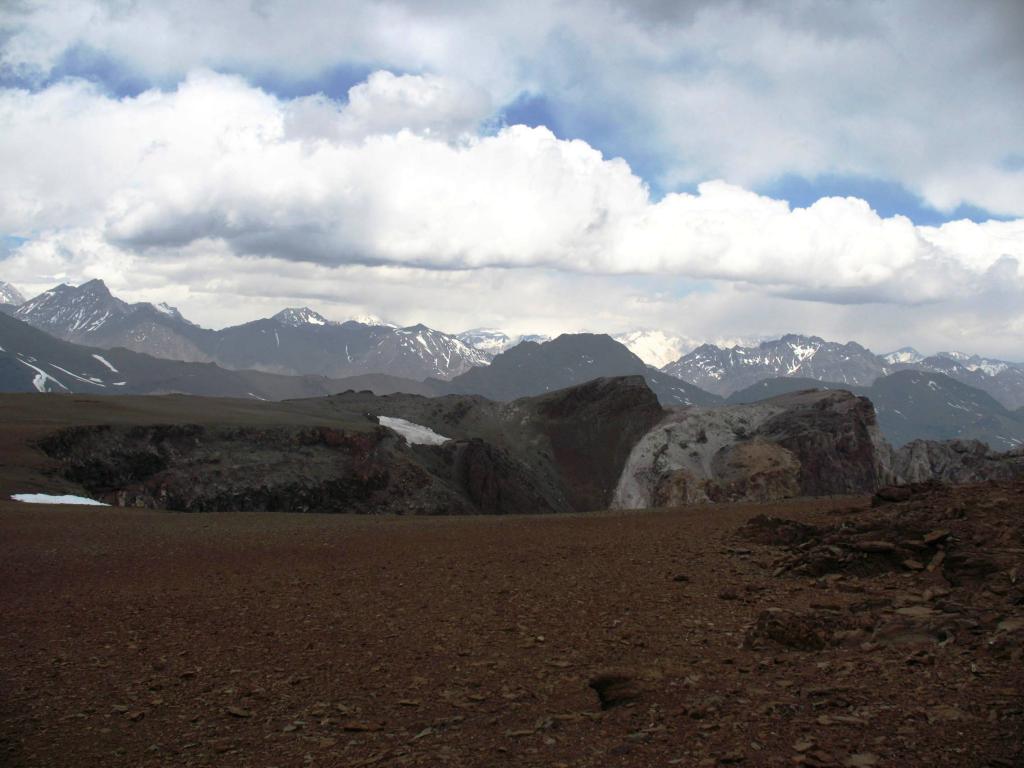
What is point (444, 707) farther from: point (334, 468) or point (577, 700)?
point (334, 468)

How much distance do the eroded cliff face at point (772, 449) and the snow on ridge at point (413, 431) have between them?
76.7 feet

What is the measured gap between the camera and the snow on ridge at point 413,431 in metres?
89.7

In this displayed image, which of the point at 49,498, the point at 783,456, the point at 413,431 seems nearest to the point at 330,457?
the point at 413,431

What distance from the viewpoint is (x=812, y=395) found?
81812 millimetres

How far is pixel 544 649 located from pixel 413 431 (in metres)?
83.0

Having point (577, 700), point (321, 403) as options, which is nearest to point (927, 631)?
point (577, 700)

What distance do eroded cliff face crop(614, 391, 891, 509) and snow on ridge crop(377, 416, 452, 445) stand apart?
23375 millimetres

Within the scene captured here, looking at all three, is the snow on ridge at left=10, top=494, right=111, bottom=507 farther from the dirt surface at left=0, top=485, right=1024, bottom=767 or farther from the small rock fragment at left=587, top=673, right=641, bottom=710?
the small rock fragment at left=587, top=673, right=641, bottom=710

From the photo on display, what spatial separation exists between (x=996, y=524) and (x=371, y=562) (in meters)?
10.0

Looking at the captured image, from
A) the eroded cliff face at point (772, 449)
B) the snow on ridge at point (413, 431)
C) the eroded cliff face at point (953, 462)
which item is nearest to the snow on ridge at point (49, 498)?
the eroded cliff face at point (772, 449)

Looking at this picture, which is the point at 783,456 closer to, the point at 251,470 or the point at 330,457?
the point at 330,457

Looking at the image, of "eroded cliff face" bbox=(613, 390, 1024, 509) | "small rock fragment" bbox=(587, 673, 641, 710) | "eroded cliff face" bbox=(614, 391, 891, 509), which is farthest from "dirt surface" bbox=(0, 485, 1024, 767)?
"eroded cliff face" bbox=(614, 391, 891, 509)

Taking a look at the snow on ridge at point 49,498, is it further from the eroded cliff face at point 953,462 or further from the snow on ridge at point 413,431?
the snow on ridge at point 413,431

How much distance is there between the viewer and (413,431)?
3617 inches
